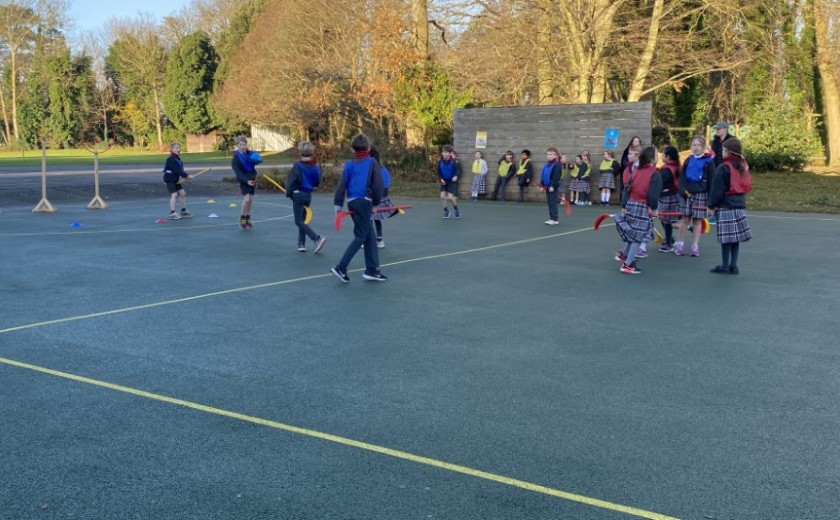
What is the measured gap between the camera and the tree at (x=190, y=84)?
6838cm

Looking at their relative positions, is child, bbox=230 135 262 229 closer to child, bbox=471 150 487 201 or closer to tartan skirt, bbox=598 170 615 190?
child, bbox=471 150 487 201

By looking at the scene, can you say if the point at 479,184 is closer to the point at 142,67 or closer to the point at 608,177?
the point at 608,177

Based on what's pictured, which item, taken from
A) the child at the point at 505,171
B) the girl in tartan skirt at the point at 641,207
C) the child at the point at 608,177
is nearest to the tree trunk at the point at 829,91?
the child at the point at 608,177

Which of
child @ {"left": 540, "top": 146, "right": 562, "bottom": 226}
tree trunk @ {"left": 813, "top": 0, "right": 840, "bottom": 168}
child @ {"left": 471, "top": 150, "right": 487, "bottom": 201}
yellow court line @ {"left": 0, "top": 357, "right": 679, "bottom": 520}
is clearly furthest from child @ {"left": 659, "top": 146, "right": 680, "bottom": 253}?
tree trunk @ {"left": 813, "top": 0, "right": 840, "bottom": 168}

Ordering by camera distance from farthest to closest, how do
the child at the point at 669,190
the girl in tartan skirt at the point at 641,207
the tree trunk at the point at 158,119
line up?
the tree trunk at the point at 158,119
the child at the point at 669,190
the girl in tartan skirt at the point at 641,207

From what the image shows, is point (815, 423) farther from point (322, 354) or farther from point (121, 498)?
point (121, 498)

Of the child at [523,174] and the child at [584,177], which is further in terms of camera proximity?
the child at [523,174]

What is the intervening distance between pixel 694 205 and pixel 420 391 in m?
8.50

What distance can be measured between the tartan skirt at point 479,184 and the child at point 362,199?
14.9m

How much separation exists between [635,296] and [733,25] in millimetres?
24216

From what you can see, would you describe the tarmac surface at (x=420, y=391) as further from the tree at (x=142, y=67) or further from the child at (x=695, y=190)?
the tree at (x=142, y=67)

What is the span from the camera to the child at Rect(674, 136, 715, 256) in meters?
12.2

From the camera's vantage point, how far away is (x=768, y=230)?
15.8 m

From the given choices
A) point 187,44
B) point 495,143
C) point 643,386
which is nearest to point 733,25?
point 495,143
